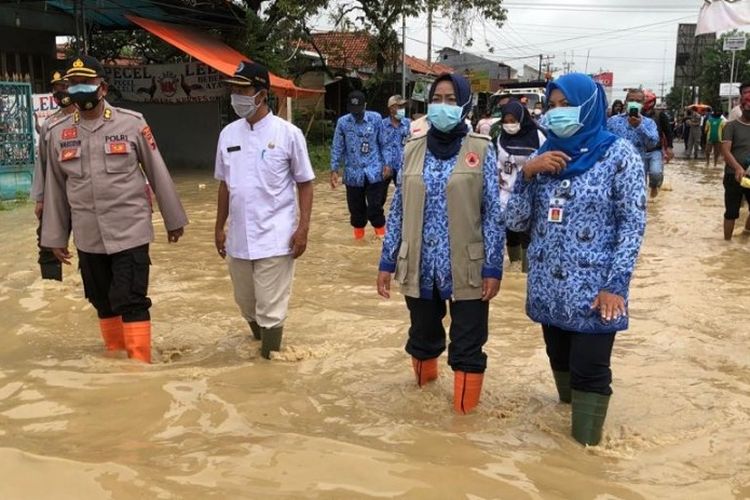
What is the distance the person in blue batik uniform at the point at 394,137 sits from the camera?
8.09 metres

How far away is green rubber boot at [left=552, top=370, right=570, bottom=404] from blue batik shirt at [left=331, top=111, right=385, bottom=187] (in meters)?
4.64

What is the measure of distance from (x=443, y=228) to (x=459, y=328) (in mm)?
483

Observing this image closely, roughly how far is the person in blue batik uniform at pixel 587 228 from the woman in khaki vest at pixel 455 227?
249 mm

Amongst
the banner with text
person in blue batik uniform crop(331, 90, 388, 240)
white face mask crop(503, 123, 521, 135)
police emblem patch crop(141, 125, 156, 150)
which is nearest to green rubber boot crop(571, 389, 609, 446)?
police emblem patch crop(141, 125, 156, 150)

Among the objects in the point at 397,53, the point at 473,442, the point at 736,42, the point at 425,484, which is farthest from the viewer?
the point at 397,53

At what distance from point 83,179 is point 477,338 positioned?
2311 millimetres

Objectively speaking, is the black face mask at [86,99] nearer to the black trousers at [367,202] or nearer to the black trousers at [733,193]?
the black trousers at [367,202]

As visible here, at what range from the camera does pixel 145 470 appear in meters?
2.76

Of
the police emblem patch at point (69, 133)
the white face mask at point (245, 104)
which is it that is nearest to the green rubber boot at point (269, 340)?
the white face mask at point (245, 104)

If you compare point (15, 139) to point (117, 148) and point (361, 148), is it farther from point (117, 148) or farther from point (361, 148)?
point (117, 148)

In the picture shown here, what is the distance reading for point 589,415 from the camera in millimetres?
3146

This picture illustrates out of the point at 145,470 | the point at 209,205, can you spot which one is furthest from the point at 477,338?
the point at 209,205

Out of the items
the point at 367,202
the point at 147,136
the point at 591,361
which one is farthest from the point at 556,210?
the point at 367,202

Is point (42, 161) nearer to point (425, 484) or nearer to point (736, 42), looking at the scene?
point (425, 484)
